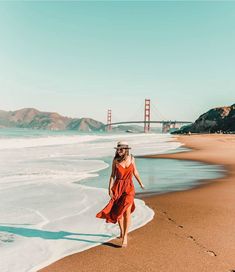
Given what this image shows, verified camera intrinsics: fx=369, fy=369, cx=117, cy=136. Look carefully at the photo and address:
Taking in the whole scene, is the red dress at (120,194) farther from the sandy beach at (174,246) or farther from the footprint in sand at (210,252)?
the footprint in sand at (210,252)

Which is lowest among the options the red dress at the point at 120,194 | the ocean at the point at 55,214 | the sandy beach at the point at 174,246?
the ocean at the point at 55,214

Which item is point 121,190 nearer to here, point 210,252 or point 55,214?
point 210,252

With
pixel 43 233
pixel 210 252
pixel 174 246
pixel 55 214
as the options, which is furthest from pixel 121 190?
pixel 55 214

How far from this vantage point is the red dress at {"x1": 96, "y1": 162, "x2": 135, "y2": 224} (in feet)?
17.6

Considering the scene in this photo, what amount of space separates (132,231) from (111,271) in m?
1.76

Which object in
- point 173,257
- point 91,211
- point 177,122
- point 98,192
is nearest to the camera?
point 173,257

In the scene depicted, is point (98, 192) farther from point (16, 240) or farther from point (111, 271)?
point (111, 271)

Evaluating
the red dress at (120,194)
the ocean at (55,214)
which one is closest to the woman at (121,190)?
the red dress at (120,194)

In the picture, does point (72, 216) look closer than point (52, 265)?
No

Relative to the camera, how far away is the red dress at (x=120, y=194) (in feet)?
17.6

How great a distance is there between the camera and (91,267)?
457 cm

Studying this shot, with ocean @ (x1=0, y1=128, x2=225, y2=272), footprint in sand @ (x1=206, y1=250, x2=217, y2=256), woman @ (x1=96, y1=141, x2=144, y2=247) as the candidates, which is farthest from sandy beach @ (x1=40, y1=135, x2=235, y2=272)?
woman @ (x1=96, y1=141, x2=144, y2=247)

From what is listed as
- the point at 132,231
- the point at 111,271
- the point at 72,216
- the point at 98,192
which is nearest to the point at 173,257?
the point at 111,271

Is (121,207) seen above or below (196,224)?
above
